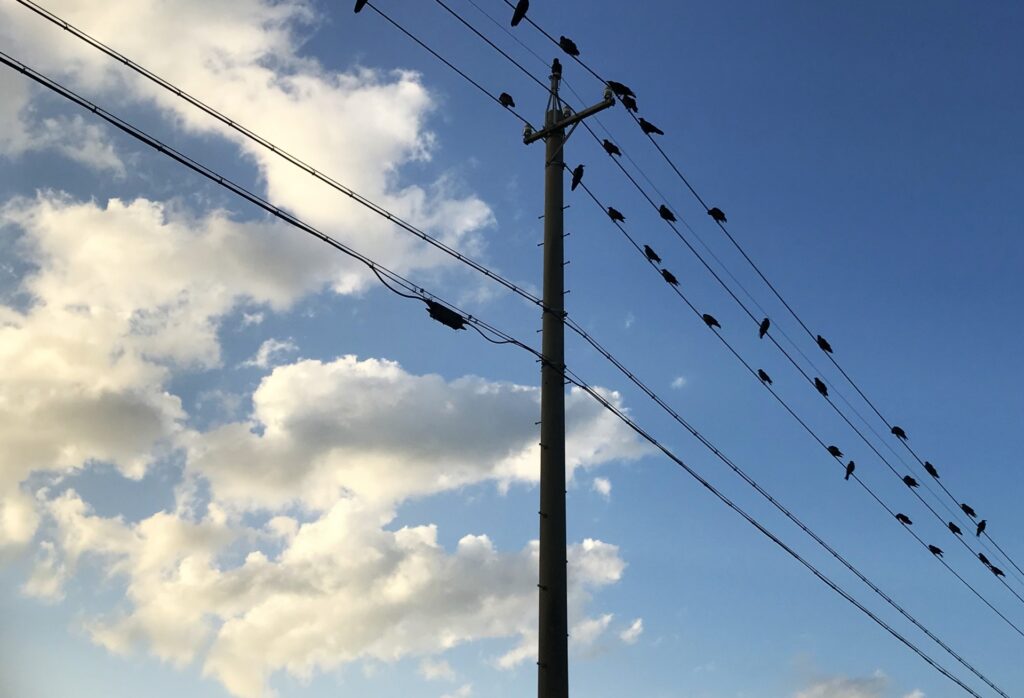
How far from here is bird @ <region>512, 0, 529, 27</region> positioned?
16.0 meters

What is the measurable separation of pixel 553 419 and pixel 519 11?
6763 millimetres

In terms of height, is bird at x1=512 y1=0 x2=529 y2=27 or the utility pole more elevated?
bird at x1=512 y1=0 x2=529 y2=27

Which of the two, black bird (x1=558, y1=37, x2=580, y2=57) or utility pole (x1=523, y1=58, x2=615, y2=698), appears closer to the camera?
utility pole (x1=523, y1=58, x2=615, y2=698)

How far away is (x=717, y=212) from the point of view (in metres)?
21.8

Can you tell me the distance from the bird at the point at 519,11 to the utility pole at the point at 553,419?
231 cm

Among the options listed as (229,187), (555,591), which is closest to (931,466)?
(555,591)

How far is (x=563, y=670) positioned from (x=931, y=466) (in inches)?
778

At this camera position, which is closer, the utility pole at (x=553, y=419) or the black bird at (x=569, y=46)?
the utility pole at (x=553, y=419)

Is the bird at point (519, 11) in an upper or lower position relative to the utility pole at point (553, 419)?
upper

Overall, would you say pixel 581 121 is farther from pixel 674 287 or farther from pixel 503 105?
pixel 674 287

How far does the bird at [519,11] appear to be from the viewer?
16.0 metres

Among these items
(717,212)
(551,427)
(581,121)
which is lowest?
(551,427)

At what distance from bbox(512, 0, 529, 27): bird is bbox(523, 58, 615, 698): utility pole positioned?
7.59 feet

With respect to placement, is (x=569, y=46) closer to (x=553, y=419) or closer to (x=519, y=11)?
(x=519, y=11)
